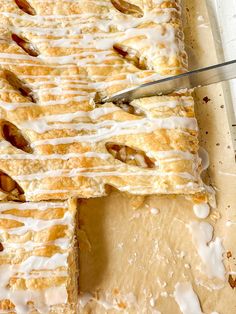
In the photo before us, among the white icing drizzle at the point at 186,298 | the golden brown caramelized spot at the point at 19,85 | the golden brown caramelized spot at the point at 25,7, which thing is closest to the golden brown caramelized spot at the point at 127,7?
the golden brown caramelized spot at the point at 25,7

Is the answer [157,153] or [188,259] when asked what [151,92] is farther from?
[188,259]

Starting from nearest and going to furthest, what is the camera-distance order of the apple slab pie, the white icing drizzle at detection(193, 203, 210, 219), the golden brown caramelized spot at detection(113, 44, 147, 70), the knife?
the knife
the apple slab pie
the white icing drizzle at detection(193, 203, 210, 219)
the golden brown caramelized spot at detection(113, 44, 147, 70)

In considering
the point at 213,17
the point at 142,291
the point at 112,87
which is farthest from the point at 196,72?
the point at 142,291

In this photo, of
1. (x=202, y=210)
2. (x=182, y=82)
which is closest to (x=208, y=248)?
(x=202, y=210)

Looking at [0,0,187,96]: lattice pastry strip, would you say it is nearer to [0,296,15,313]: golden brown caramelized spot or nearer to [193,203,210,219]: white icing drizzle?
[193,203,210,219]: white icing drizzle

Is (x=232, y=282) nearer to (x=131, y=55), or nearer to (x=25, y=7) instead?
(x=131, y=55)

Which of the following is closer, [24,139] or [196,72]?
[196,72]

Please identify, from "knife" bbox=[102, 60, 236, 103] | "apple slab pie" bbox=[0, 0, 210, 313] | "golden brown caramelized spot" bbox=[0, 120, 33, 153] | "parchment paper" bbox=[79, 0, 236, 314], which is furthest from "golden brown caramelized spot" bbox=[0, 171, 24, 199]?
"knife" bbox=[102, 60, 236, 103]
